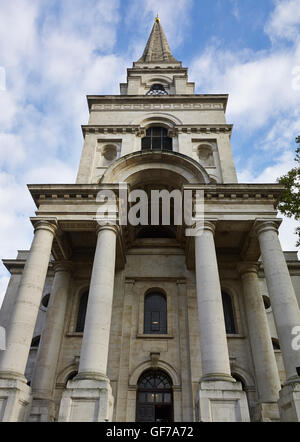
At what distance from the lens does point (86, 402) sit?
1203cm

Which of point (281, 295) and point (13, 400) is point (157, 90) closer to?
point (281, 295)

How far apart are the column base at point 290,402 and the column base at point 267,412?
2649 millimetres

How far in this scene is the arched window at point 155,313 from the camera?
19156 millimetres

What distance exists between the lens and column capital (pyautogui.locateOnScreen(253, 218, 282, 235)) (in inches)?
663

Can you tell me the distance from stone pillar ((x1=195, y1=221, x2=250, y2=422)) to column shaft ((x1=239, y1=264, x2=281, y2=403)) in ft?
15.9

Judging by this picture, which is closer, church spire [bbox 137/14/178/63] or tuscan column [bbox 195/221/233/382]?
tuscan column [bbox 195/221/233/382]

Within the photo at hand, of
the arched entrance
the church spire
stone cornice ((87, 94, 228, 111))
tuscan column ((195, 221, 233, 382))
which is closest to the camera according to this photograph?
tuscan column ((195, 221, 233, 382))

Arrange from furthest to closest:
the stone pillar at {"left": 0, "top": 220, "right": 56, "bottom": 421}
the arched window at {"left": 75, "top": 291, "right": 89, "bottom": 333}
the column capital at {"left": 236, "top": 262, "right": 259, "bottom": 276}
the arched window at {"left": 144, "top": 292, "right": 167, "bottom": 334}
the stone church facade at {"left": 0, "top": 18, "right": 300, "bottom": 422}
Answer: the column capital at {"left": 236, "top": 262, "right": 259, "bottom": 276} → the arched window at {"left": 75, "top": 291, "right": 89, "bottom": 333} → the arched window at {"left": 144, "top": 292, "right": 167, "bottom": 334} → the stone church facade at {"left": 0, "top": 18, "right": 300, "bottom": 422} → the stone pillar at {"left": 0, "top": 220, "right": 56, "bottom": 421}

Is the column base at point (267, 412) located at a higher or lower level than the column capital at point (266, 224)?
lower

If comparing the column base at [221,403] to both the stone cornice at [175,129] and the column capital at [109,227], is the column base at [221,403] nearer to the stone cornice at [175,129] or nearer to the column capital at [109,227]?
the column capital at [109,227]

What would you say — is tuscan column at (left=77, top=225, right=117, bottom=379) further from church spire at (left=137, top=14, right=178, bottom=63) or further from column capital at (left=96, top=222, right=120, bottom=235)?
church spire at (left=137, top=14, right=178, bottom=63)

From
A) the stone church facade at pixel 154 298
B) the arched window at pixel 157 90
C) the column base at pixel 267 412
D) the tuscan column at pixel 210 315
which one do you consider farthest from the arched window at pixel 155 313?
the arched window at pixel 157 90

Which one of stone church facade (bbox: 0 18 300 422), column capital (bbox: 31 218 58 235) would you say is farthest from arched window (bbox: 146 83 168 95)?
column capital (bbox: 31 218 58 235)

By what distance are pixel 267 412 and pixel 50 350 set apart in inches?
426
